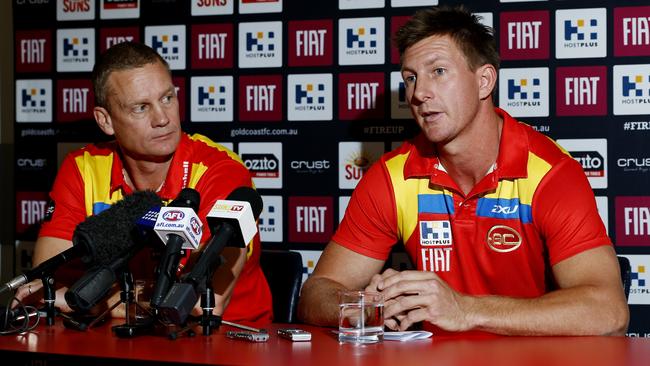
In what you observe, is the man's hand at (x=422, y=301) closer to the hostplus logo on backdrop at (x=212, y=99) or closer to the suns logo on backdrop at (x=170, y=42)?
the hostplus logo on backdrop at (x=212, y=99)

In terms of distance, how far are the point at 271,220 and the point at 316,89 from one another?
540 mm

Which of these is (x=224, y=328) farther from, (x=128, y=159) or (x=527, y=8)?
(x=527, y=8)

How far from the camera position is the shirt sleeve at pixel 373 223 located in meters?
2.44

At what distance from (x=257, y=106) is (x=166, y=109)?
0.78 metres

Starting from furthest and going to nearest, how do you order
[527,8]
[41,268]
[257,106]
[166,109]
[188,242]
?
1. [257,106]
2. [527,8]
3. [166,109]
4. [41,268]
5. [188,242]

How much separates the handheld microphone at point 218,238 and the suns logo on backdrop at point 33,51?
81.2 inches

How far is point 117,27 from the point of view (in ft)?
11.4

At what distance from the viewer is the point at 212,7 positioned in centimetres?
335

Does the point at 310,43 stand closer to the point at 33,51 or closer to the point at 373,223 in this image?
the point at 373,223

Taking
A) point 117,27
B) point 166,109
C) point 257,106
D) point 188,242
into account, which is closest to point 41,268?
point 188,242

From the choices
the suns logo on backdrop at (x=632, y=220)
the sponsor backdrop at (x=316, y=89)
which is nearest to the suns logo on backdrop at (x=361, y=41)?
the sponsor backdrop at (x=316, y=89)

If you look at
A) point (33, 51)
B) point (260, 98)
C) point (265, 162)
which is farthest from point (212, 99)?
point (33, 51)

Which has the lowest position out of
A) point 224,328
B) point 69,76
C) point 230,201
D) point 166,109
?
point 224,328

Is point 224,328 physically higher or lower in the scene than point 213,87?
lower
